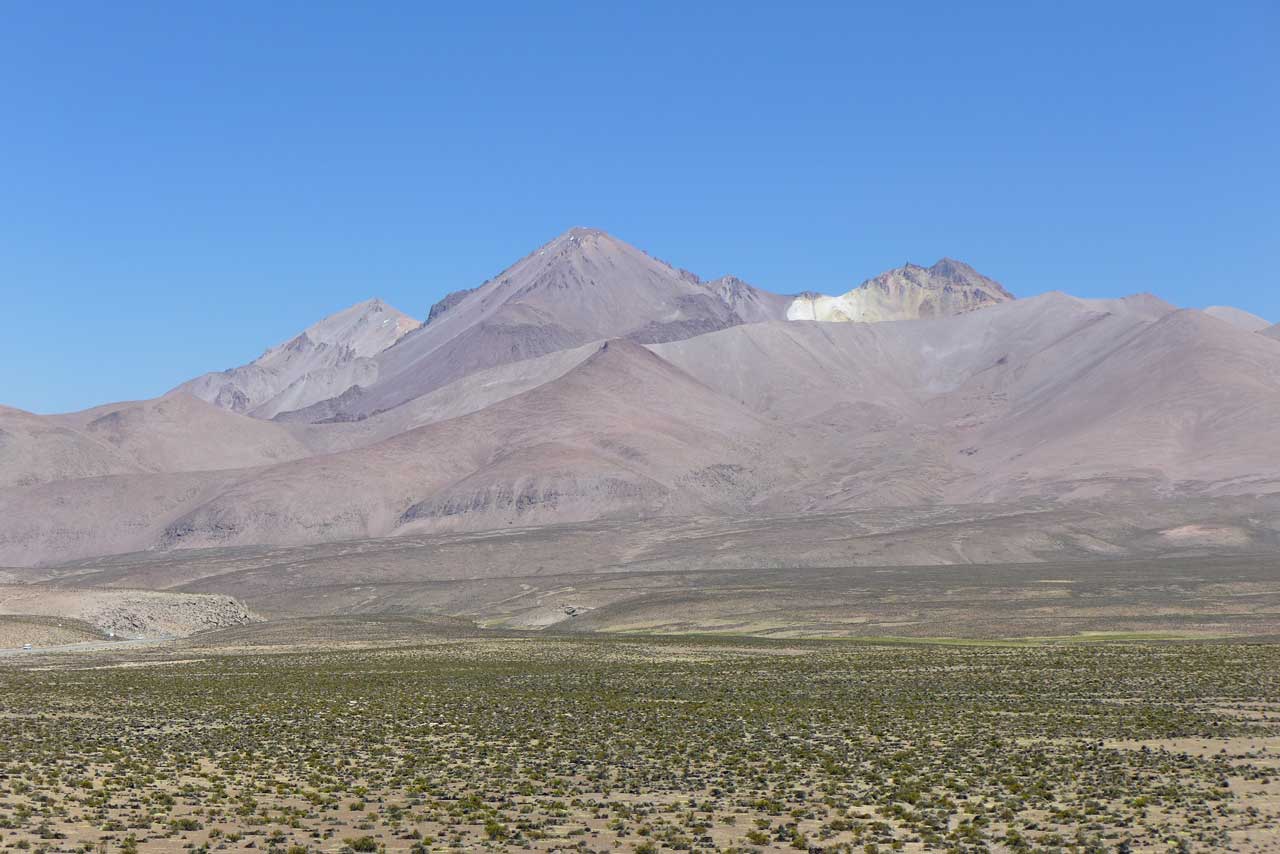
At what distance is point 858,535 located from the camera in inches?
7667

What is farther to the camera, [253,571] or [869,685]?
[253,571]

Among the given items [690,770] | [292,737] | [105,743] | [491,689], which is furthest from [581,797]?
[491,689]

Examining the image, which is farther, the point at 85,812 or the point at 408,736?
the point at 408,736

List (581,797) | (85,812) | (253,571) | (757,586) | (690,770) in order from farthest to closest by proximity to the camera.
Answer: (253,571) < (757,586) < (690,770) < (581,797) < (85,812)

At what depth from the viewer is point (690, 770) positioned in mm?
36875

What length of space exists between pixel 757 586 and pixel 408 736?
98.4m

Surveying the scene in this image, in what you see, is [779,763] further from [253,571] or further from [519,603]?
[253,571]

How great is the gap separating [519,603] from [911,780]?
357 feet

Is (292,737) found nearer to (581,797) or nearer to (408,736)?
(408,736)

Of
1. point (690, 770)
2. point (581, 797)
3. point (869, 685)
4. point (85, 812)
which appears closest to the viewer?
point (85, 812)

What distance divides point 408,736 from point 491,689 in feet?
51.7

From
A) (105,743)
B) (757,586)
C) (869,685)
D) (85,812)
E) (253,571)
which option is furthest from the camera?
(253,571)

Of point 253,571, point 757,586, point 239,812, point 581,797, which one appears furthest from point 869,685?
point 253,571

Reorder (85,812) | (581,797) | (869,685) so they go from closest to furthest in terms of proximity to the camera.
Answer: (85,812), (581,797), (869,685)
